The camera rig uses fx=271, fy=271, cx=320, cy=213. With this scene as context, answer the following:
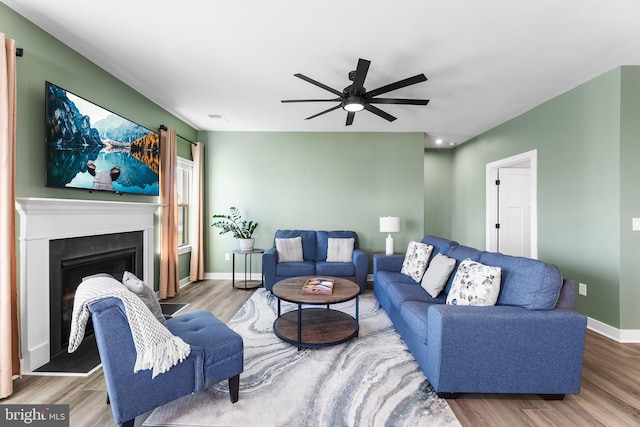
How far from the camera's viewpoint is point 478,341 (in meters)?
1.75

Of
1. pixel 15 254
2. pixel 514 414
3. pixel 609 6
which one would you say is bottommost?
pixel 514 414

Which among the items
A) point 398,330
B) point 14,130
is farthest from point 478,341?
point 14,130

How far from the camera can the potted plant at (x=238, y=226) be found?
453cm

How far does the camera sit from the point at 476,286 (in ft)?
6.77

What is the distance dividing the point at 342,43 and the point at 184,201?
3791 millimetres

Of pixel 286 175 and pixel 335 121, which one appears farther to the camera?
pixel 286 175

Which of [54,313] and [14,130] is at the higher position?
[14,130]

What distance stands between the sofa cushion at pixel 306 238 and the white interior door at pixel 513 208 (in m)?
3.19

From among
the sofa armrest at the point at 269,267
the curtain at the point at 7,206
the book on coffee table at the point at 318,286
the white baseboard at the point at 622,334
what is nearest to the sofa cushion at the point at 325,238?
the sofa armrest at the point at 269,267

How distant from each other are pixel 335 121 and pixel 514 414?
12.9 ft

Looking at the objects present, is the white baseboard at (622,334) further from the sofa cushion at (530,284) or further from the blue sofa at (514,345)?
the sofa cushion at (530,284)

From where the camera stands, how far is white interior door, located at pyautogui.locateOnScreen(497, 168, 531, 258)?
454 centimetres

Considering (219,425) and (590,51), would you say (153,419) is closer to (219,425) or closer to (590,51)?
(219,425)

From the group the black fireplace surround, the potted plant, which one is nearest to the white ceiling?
the black fireplace surround
